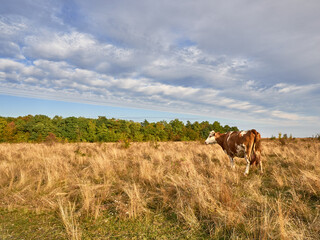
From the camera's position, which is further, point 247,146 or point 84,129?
point 84,129

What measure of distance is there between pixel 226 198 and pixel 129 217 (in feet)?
5.82

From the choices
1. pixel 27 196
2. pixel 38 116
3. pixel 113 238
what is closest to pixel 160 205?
pixel 113 238

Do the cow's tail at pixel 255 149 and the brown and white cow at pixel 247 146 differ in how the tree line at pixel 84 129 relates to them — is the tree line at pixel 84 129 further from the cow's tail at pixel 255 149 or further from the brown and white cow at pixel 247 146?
the cow's tail at pixel 255 149

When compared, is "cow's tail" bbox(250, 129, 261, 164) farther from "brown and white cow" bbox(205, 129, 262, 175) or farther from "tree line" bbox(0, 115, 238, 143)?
"tree line" bbox(0, 115, 238, 143)

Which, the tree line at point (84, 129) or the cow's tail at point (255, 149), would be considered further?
the tree line at point (84, 129)

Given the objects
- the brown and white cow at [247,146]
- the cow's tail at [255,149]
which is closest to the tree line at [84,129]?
the brown and white cow at [247,146]

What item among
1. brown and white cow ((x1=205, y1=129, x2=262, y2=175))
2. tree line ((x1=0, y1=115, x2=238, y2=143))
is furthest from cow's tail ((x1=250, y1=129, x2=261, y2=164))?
tree line ((x1=0, y1=115, x2=238, y2=143))

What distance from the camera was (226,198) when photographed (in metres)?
3.26

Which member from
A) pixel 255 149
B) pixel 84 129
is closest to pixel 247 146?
pixel 255 149

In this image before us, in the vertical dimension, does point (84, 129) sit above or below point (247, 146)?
below

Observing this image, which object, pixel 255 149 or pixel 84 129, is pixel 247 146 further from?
pixel 84 129

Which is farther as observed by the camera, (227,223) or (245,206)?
(245,206)

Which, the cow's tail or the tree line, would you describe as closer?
A: the cow's tail

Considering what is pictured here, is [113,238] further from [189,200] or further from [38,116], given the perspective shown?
[38,116]
